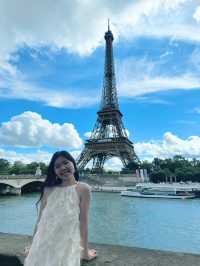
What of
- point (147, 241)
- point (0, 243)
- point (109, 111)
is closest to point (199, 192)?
point (109, 111)

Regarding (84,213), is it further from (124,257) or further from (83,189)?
(124,257)

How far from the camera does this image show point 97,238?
12969 millimetres

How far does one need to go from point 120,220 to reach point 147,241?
508 cm

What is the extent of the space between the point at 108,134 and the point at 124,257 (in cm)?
4704

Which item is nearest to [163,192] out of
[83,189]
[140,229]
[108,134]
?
[108,134]

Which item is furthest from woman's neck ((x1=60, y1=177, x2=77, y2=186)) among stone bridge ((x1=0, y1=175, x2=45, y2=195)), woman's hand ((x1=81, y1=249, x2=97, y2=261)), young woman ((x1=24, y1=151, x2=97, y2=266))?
stone bridge ((x1=0, y1=175, x2=45, y2=195))

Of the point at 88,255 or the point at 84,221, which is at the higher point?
the point at 84,221

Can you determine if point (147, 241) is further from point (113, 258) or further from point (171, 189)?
point (171, 189)

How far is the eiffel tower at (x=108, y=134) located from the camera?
46.5m

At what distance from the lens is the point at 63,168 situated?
6.86ft

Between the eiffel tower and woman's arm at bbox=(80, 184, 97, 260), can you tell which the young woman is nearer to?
woman's arm at bbox=(80, 184, 97, 260)

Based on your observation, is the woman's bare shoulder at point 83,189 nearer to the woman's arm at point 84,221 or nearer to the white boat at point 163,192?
the woman's arm at point 84,221

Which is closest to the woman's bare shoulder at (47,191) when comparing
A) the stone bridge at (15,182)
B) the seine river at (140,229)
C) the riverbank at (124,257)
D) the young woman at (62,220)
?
the young woman at (62,220)

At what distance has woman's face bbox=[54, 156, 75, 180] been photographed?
2.09 meters
